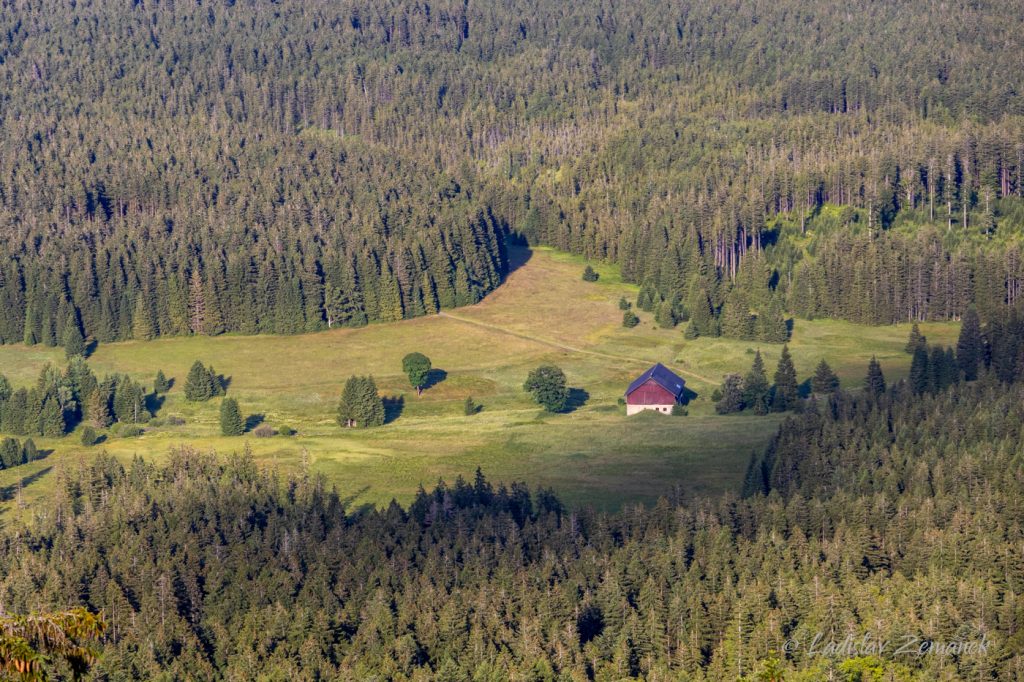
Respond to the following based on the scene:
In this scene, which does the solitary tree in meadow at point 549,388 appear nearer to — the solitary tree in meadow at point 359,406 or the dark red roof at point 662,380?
the dark red roof at point 662,380

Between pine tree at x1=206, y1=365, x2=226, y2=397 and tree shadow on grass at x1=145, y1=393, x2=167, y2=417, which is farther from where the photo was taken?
pine tree at x1=206, y1=365, x2=226, y2=397

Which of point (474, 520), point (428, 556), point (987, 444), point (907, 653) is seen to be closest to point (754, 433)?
→ point (987, 444)

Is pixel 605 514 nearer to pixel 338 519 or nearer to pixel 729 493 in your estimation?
pixel 729 493

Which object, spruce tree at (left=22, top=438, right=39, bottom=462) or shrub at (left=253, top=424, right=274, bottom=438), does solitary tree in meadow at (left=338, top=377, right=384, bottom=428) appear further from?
spruce tree at (left=22, top=438, right=39, bottom=462)

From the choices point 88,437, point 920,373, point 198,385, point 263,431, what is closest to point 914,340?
point 920,373

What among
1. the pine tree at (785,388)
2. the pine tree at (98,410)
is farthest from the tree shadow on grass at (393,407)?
the pine tree at (785,388)

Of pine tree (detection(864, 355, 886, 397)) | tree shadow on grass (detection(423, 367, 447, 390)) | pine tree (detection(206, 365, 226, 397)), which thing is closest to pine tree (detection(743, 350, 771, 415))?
pine tree (detection(864, 355, 886, 397))
